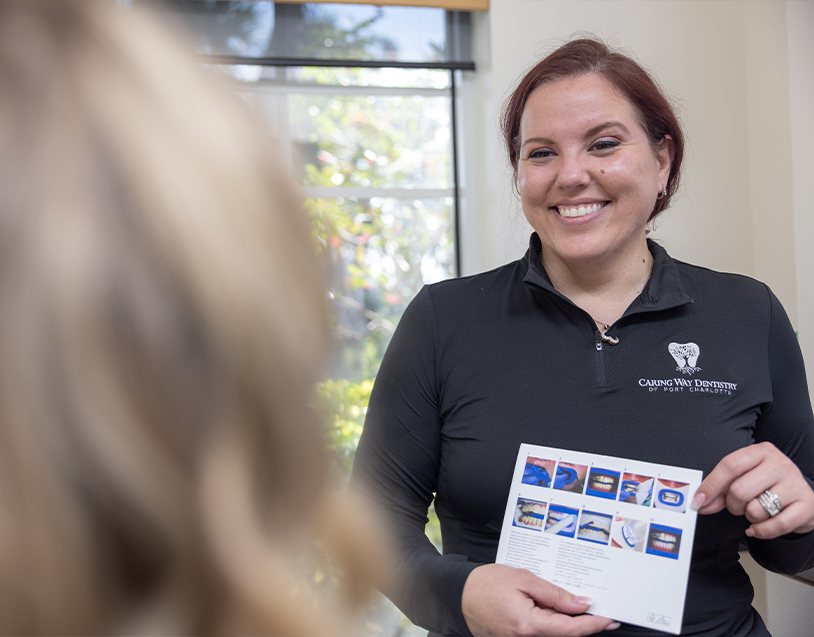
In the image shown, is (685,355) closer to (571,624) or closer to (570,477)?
(570,477)

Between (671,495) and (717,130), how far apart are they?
170cm

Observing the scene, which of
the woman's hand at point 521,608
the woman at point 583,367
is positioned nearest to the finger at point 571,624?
the woman's hand at point 521,608

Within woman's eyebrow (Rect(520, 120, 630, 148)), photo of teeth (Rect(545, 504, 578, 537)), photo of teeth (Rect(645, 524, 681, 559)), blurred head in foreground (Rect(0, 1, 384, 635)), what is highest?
woman's eyebrow (Rect(520, 120, 630, 148))

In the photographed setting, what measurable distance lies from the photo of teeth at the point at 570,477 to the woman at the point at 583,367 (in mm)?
77

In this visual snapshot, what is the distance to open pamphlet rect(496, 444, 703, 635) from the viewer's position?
137 cm

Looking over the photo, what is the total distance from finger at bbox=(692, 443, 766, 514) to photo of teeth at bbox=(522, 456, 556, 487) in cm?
22

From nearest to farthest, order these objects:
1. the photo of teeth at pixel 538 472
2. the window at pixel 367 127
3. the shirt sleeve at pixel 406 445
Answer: the photo of teeth at pixel 538 472 → the shirt sleeve at pixel 406 445 → the window at pixel 367 127

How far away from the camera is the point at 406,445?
162 centimetres

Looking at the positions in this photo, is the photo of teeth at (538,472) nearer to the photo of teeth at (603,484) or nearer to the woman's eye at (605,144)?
the photo of teeth at (603,484)

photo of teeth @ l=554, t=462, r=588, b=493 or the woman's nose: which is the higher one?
the woman's nose

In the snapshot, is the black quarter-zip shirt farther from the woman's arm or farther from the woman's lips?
the woman's lips

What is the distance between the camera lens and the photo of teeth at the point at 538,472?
57.1 inches

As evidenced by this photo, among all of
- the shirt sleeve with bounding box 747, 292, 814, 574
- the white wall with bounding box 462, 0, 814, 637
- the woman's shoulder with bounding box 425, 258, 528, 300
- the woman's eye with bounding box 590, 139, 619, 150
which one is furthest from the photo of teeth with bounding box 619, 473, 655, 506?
the white wall with bounding box 462, 0, 814, 637

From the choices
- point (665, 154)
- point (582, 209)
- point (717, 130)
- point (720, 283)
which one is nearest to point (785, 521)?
point (720, 283)
